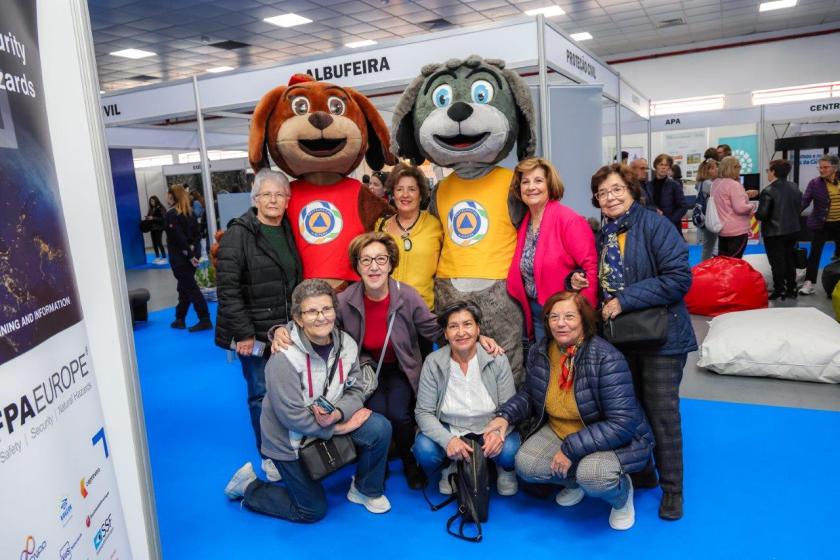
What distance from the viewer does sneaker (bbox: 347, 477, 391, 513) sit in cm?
271

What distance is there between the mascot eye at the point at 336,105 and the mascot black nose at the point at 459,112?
599 mm

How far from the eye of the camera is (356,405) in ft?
8.90

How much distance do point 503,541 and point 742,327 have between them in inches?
104

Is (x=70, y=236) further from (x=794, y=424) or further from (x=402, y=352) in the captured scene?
(x=794, y=424)

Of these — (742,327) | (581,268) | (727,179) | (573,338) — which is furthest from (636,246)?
(727,179)

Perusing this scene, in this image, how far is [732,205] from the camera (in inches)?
235

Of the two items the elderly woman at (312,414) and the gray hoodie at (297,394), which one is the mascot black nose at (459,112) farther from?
the gray hoodie at (297,394)

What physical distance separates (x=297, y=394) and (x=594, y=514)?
52.3 inches

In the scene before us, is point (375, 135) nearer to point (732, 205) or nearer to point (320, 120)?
point (320, 120)

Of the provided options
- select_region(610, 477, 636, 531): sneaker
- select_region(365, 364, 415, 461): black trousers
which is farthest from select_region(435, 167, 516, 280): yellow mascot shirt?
select_region(610, 477, 636, 531): sneaker

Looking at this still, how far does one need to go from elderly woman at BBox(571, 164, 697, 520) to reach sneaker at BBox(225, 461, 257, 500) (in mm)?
1721

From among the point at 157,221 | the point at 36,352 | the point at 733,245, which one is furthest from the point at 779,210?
the point at 157,221

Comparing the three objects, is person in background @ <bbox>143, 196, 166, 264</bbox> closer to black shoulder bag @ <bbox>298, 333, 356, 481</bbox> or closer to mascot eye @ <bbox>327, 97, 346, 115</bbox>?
mascot eye @ <bbox>327, 97, 346, 115</bbox>

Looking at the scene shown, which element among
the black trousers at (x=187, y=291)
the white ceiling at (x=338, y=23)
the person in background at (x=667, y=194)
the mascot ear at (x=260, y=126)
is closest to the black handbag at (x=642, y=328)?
the mascot ear at (x=260, y=126)
